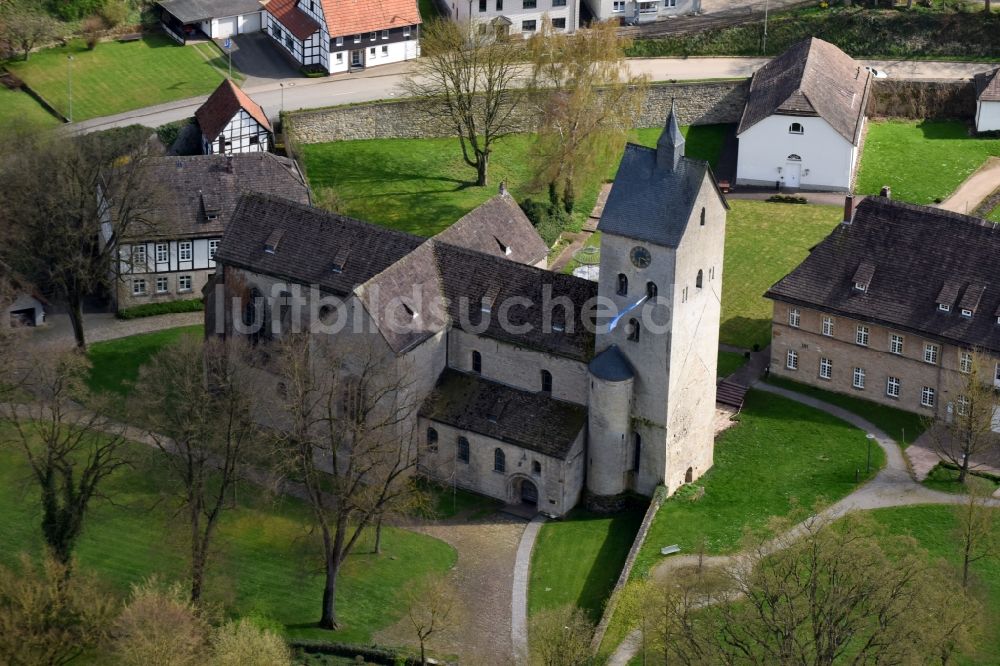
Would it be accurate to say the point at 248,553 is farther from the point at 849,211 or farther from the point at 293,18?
the point at 293,18

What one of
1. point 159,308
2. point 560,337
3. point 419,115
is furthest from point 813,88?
point 159,308

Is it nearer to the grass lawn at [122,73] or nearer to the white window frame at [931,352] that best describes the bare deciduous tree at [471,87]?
the grass lawn at [122,73]

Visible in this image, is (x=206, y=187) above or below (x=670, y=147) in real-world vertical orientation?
below

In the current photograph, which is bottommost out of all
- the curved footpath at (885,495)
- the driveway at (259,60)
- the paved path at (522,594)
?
the paved path at (522,594)

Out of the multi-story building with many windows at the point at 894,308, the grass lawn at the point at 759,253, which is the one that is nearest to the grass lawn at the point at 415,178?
the grass lawn at the point at 759,253

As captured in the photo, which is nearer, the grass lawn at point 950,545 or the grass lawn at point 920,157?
the grass lawn at point 950,545

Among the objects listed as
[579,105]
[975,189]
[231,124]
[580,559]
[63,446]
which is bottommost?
[580,559]
